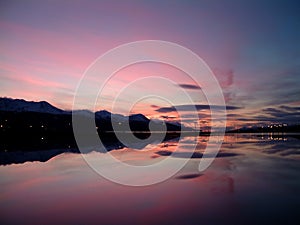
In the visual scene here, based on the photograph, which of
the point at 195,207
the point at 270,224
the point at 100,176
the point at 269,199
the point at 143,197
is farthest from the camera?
the point at 100,176

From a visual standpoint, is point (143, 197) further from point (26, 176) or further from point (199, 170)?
point (26, 176)

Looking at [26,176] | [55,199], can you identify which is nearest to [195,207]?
[55,199]

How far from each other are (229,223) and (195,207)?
6.45 feet

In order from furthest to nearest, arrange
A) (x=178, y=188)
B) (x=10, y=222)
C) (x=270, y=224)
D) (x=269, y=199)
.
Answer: (x=178, y=188) → (x=269, y=199) → (x=10, y=222) → (x=270, y=224)

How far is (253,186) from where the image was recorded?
1315cm

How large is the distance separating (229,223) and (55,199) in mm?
7655

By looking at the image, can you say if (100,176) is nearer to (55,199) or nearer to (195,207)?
(55,199)

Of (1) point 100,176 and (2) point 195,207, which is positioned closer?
(2) point 195,207

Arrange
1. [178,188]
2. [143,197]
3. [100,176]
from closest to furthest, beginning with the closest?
1. [143,197]
2. [178,188]
3. [100,176]

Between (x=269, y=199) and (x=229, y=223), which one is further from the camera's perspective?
(x=269, y=199)

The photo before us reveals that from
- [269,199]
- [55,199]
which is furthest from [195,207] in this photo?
[55,199]

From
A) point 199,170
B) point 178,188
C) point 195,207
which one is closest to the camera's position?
point 195,207

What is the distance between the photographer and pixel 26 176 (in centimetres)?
1666

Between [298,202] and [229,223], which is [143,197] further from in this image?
[298,202]
